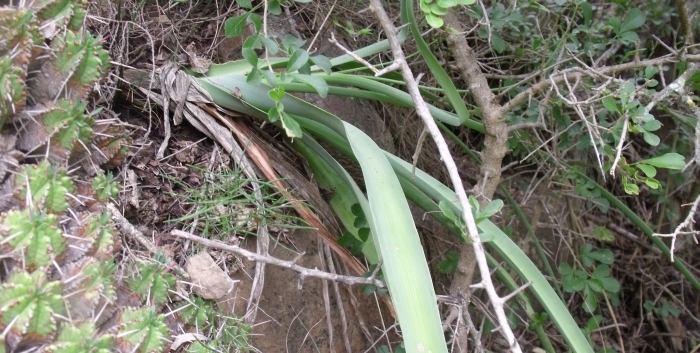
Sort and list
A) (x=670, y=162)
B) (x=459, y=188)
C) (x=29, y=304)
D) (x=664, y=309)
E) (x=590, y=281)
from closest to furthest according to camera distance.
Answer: (x=29, y=304) < (x=459, y=188) < (x=670, y=162) < (x=590, y=281) < (x=664, y=309)

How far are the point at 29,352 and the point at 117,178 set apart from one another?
477mm

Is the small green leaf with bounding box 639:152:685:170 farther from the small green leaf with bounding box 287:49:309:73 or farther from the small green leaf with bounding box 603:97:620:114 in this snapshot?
the small green leaf with bounding box 287:49:309:73

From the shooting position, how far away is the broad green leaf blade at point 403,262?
3.00ft

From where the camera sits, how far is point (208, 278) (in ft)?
3.70

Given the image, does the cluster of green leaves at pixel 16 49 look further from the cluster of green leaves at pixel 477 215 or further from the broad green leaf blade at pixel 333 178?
the cluster of green leaves at pixel 477 215

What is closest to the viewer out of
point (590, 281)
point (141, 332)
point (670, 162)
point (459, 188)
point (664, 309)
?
point (141, 332)

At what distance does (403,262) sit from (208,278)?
0.39 metres

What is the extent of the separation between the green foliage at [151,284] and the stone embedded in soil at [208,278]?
108mm

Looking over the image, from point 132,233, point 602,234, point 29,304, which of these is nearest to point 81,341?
point 29,304

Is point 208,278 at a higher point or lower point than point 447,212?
lower

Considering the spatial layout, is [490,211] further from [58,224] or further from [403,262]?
[58,224]

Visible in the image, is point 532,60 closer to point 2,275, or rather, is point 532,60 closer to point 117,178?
point 117,178

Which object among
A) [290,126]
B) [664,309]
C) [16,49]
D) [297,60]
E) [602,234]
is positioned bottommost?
[664,309]

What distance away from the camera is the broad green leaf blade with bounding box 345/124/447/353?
0.91 meters
